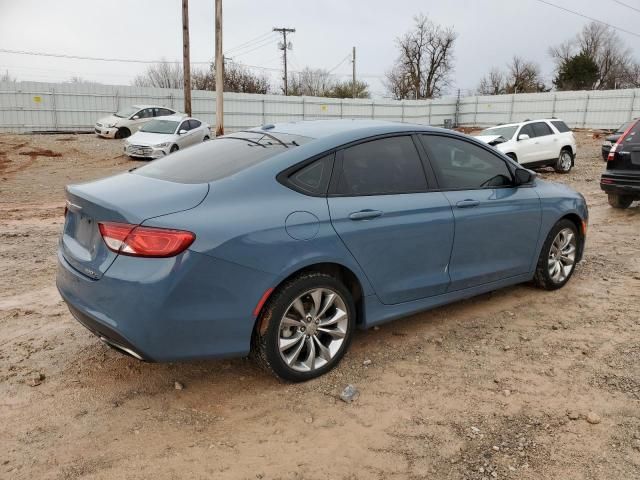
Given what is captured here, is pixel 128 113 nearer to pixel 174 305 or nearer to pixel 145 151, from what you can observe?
pixel 145 151

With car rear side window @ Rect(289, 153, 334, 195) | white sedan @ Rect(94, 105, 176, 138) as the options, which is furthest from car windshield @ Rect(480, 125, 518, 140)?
white sedan @ Rect(94, 105, 176, 138)

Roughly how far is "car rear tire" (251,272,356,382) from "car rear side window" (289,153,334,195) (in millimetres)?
528

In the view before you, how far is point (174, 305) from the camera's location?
108 inches

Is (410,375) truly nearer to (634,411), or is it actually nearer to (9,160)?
(634,411)

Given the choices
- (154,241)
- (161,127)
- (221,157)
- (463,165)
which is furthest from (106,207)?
(161,127)

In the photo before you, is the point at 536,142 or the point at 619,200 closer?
the point at 619,200

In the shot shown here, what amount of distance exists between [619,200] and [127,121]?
65.0 feet

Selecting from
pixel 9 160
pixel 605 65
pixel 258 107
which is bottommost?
pixel 9 160

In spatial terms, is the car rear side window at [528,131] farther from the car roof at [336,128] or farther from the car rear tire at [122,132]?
the car rear tire at [122,132]

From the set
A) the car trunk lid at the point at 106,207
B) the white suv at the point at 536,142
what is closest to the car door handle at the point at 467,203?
the car trunk lid at the point at 106,207

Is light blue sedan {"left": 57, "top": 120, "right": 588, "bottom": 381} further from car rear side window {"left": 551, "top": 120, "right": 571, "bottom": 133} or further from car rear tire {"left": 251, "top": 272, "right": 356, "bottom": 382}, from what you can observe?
car rear side window {"left": 551, "top": 120, "right": 571, "bottom": 133}

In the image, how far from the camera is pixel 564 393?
325cm

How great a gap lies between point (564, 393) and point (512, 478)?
0.96 meters

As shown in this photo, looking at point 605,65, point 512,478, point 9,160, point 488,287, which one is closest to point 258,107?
point 9,160
